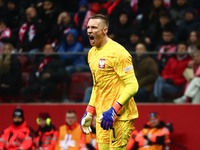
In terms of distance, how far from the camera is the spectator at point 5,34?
36.1ft

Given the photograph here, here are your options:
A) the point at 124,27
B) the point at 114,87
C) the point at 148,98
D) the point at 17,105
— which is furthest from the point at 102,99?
the point at 124,27

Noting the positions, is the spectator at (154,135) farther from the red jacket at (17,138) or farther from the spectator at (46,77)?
the red jacket at (17,138)

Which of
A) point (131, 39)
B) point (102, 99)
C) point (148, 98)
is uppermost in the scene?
point (131, 39)

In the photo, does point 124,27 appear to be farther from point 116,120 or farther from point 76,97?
point 116,120

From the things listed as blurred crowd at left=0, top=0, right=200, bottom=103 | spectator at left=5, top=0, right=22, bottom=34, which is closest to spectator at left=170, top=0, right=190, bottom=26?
blurred crowd at left=0, top=0, right=200, bottom=103

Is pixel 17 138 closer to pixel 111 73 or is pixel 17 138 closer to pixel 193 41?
pixel 111 73

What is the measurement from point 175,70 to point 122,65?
3797mm

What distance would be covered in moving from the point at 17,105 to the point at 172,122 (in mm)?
3402

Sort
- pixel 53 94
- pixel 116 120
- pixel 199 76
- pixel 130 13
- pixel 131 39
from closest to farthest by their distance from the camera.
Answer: pixel 116 120 → pixel 199 76 → pixel 53 94 → pixel 131 39 → pixel 130 13

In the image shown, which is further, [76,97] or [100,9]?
[100,9]

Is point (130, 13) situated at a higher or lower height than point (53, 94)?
higher

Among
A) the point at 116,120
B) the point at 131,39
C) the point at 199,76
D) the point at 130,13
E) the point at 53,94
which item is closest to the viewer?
the point at 116,120

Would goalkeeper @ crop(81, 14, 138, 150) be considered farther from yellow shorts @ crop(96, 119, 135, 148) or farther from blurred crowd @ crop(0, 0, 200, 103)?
blurred crowd @ crop(0, 0, 200, 103)

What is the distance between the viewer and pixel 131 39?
938 centimetres
